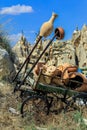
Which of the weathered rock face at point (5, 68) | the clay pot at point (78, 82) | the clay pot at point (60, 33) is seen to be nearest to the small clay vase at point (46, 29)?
the clay pot at point (60, 33)

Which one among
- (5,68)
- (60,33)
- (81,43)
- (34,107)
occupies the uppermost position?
(60,33)

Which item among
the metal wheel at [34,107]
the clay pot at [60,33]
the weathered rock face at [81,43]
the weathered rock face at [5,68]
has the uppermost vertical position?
the clay pot at [60,33]

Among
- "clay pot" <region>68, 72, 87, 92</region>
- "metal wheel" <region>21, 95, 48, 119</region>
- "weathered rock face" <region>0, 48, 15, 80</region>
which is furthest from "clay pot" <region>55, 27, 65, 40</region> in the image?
"weathered rock face" <region>0, 48, 15, 80</region>

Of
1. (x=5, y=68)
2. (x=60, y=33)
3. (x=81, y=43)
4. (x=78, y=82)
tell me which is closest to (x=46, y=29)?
(x=60, y=33)

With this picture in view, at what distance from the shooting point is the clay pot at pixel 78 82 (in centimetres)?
816

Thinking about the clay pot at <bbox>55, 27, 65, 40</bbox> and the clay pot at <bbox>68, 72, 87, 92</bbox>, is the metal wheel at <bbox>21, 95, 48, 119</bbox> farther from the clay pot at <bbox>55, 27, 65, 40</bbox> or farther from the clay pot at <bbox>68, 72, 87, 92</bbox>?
the clay pot at <bbox>55, 27, 65, 40</bbox>

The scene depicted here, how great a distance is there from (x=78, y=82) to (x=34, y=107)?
953mm

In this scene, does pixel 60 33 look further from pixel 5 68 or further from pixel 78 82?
pixel 5 68

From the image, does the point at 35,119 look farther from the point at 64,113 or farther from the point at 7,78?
the point at 7,78

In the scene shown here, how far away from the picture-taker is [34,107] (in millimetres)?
7969

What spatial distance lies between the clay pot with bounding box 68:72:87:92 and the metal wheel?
671 mm

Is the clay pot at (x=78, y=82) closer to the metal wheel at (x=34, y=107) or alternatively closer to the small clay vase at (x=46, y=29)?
the metal wheel at (x=34, y=107)

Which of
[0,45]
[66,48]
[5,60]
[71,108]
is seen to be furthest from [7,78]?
[66,48]

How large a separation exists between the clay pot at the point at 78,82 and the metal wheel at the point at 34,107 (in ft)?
2.20
